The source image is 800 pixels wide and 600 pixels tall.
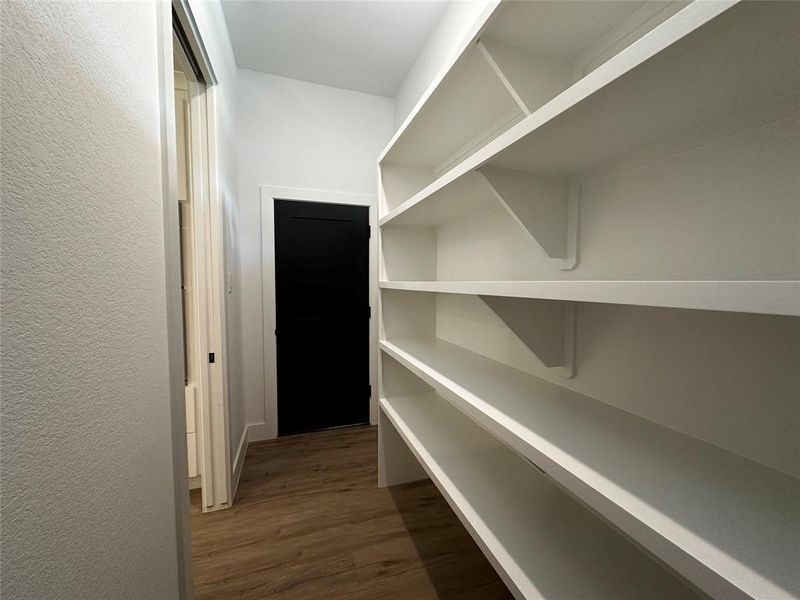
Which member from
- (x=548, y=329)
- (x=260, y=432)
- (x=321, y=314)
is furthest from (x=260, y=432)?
(x=548, y=329)

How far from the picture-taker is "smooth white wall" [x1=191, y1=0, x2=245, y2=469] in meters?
1.48

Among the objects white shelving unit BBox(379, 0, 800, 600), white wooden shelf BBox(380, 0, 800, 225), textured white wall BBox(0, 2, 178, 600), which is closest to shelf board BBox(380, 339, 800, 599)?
white shelving unit BBox(379, 0, 800, 600)

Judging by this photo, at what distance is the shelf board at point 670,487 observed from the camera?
0.36m

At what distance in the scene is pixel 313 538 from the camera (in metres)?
1.44

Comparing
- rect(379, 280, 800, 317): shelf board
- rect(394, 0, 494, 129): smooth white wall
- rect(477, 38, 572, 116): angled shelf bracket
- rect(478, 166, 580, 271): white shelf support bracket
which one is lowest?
rect(379, 280, 800, 317): shelf board

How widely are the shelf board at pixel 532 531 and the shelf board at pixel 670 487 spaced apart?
301mm

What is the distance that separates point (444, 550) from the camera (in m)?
1.37

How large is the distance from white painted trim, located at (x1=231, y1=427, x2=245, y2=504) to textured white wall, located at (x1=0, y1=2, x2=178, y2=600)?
1062mm

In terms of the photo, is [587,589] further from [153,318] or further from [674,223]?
[153,318]

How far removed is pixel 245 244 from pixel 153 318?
1.68 m

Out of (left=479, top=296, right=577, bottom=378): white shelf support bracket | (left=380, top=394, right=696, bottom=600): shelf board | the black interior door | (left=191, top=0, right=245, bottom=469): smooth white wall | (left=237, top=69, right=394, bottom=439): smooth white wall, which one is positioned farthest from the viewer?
the black interior door

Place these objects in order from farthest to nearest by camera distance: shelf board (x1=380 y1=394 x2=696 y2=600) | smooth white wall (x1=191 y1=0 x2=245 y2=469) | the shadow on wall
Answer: smooth white wall (x1=191 y1=0 x2=245 y2=469) → the shadow on wall → shelf board (x1=380 y1=394 x2=696 y2=600)

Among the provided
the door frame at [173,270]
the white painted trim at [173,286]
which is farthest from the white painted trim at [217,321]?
the white painted trim at [173,286]

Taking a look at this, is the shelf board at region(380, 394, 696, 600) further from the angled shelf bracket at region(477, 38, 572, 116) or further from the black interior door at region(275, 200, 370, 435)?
the black interior door at region(275, 200, 370, 435)
